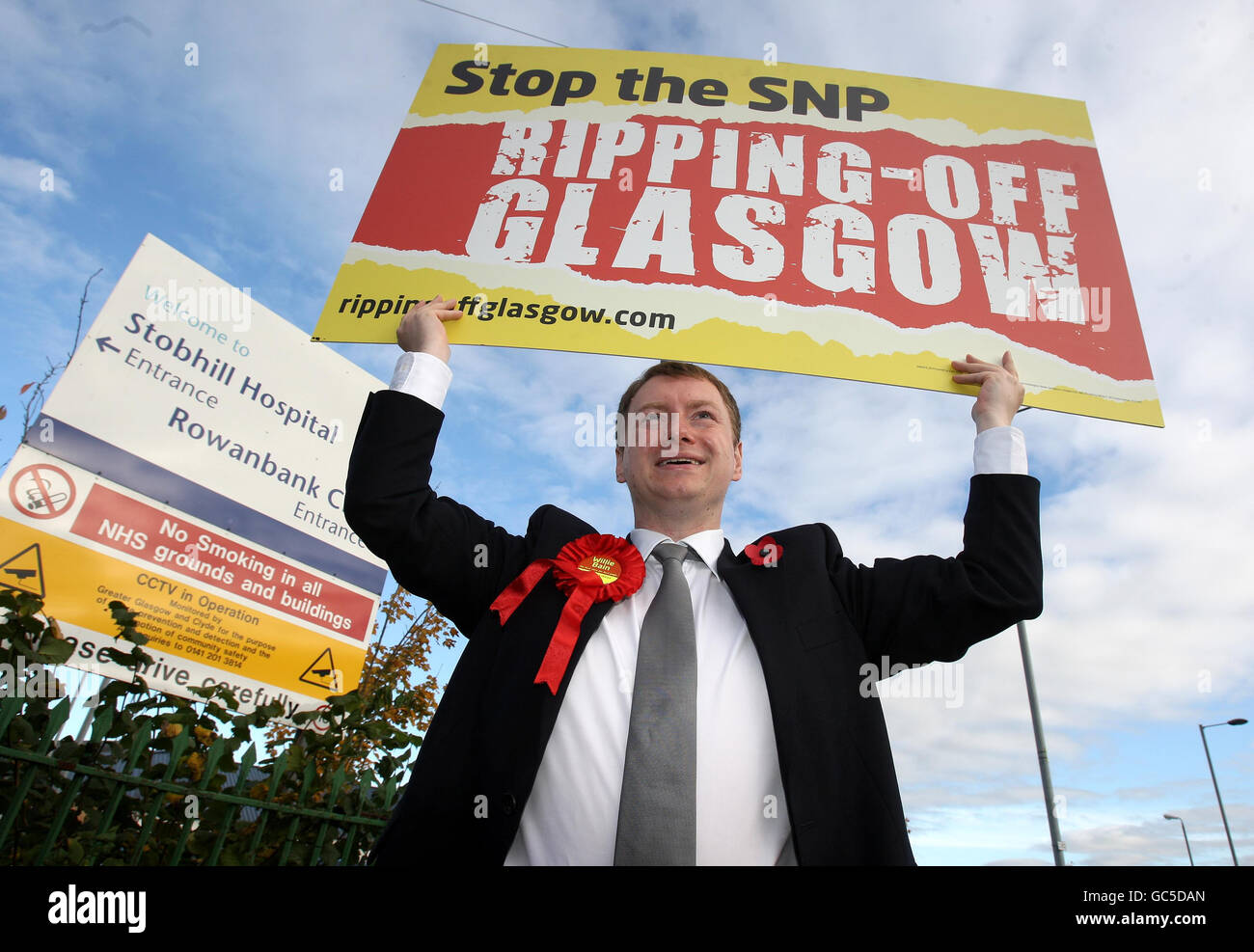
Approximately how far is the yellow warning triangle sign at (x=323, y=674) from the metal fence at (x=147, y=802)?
1633 millimetres

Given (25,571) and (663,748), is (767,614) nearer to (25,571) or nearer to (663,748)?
(663,748)

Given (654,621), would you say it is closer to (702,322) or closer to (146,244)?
(702,322)

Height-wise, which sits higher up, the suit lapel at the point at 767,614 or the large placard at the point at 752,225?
the large placard at the point at 752,225

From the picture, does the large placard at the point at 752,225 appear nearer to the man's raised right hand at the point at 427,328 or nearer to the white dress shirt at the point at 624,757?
the man's raised right hand at the point at 427,328

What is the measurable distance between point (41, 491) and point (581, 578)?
3.41 m

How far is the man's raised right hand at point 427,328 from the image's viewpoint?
2057mm

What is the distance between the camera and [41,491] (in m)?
3.71

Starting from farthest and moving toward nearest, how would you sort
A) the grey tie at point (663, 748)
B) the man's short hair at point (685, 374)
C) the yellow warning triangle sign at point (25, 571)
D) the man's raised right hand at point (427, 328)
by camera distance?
the yellow warning triangle sign at point (25, 571) → the man's short hair at point (685, 374) → the man's raised right hand at point (427, 328) → the grey tie at point (663, 748)

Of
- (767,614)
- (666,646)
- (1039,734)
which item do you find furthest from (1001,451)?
(1039,734)

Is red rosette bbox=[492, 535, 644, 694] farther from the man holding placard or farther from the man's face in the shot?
the man's face

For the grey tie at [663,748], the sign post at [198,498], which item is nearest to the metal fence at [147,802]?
the sign post at [198,498]
